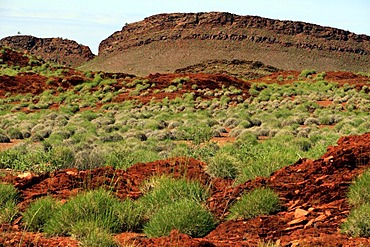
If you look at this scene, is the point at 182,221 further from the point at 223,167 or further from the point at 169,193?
the point at 223,167

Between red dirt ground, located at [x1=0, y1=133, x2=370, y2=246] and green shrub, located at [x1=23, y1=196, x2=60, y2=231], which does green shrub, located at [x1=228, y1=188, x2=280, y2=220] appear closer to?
red dirt ground, located at [x1=0, y1=133, x2=370, y2=246]

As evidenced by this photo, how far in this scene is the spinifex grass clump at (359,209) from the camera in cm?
551

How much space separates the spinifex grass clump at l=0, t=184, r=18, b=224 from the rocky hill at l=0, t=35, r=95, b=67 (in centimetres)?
11104

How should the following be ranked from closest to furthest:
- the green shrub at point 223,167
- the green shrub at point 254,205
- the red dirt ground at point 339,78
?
the green shrub at point 254,205
the green shrub at point 223,167
the red dirt ground at point 339,78

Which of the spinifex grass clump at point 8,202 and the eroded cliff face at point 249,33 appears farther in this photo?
the eroded cliff face at point 249,33

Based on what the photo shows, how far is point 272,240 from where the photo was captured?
18.9 feet

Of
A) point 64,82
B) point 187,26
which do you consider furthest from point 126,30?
point 64,82

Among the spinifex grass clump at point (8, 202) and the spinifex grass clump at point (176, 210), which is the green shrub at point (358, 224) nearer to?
the spinifex grass clump at point (176, 210)

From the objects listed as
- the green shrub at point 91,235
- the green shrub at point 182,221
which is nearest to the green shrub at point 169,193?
the green shrub at point 182,221

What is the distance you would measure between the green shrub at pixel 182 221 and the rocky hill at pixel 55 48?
113112 millimetres

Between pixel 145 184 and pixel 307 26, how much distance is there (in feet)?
324

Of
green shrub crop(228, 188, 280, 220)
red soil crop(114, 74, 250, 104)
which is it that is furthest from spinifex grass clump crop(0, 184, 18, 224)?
red soil crop(114, 74, 250, 104)

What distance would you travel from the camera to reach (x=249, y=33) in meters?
98.2

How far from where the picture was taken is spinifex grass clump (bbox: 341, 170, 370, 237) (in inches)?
217
